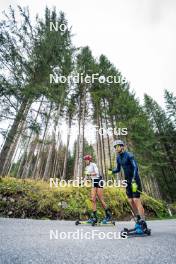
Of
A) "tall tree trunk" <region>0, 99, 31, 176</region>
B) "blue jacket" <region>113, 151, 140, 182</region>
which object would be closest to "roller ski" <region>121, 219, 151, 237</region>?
"blue jacket" <region>113, 151, 140, 182</region>

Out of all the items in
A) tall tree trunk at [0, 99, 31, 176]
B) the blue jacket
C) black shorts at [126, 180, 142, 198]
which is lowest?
black shorts at [126, 180, 142, 198]

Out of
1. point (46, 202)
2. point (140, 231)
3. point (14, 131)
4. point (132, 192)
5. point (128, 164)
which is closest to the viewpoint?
point (140, 231)

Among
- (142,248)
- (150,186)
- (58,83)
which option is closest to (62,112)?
(58,83)

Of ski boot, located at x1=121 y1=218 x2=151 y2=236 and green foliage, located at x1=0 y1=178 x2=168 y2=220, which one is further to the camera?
green foliage, located at x1=0 y1=178 x2=168 y2=220

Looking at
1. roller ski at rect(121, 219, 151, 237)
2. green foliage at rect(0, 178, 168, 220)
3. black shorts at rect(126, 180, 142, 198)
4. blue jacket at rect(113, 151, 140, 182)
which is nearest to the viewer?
roller ski at rect(121, 219, 151, 237)

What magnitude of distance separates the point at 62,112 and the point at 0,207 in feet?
42.6

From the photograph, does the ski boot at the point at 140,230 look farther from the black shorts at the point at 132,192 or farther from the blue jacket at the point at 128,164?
the blue jacket at the point at 128,164

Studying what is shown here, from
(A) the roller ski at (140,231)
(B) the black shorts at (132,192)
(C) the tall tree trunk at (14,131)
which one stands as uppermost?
(C) the tall tree trunk at (14,131)

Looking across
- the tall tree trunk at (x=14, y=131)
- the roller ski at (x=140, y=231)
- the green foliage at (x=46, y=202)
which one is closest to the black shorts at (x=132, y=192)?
the roller ski at (x=140, y=231)

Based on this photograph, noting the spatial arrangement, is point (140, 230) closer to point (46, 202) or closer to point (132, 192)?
point (132, 192)

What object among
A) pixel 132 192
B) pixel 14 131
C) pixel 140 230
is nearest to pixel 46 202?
pixel 132 192

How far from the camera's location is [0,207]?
20.0ft

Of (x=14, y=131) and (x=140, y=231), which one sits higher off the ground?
(x=14, y=131)

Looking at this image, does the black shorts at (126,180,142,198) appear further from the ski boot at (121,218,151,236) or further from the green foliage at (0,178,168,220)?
the green foliage at (0,178,168,220)
